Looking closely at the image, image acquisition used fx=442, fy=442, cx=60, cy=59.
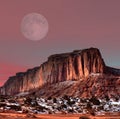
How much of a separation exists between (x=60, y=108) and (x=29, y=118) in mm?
82982

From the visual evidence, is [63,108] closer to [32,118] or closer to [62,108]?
[62,108]

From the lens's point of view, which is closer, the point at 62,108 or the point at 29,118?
the point at 29,118

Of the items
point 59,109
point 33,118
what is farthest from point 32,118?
point 59,109

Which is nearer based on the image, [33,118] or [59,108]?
[33,118]

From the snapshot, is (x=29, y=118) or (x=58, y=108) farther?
(x=58, y=108)

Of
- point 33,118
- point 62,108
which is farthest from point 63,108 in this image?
point 33,118

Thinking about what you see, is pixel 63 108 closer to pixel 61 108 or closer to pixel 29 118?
pixel 61 108

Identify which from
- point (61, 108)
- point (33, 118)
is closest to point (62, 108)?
point (61, 108)

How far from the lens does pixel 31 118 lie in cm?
11869

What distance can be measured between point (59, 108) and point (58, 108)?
677 millimetres

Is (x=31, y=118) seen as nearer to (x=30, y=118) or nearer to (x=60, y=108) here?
(x=30, y=118)

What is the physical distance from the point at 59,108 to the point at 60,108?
1.48 ft

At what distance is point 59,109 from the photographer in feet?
643

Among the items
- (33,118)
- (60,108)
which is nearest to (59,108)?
(60,108)
